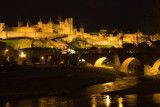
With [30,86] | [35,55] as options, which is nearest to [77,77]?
[30,86]

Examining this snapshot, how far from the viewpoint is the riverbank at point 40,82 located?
33.4 metres

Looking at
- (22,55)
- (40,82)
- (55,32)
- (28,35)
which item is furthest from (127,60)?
(55,32)

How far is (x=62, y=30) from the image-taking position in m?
145

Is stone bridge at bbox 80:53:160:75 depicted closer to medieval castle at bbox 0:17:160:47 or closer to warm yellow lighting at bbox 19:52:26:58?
warm yellow lighting at bbox 19:52:26:58

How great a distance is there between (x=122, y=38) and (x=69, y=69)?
120 m

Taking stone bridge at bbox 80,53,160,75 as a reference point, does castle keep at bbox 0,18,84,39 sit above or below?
above

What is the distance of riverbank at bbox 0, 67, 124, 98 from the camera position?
110 feet

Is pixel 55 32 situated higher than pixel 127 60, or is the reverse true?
pixel 55 32

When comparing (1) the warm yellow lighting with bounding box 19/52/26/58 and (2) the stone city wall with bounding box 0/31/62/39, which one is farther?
(2) the stone city wall with bounding box 0/31/62/39

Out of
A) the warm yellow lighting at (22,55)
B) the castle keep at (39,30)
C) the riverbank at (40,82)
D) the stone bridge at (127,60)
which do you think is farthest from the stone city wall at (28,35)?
the riverbank at (40,82)

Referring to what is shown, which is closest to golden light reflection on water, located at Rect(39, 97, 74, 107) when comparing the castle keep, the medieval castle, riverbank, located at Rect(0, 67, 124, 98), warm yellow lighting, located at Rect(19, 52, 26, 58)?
riverbank, located at Rect(0, 67, 124, 98)

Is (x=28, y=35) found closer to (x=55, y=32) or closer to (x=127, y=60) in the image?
(x=55, y=32)

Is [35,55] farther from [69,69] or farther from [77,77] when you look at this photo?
[77,77]

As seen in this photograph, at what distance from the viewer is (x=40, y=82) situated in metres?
38.7
